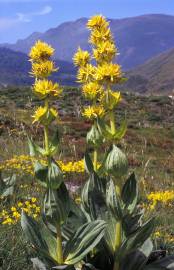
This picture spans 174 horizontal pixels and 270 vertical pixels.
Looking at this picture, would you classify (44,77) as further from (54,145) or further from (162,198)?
(162,198)

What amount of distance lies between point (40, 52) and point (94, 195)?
1199mm

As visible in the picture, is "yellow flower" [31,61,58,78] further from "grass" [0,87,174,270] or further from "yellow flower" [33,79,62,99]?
"grass" [0,87,174,270]

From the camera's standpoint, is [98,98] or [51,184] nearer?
[51,184]

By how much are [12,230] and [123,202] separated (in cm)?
154

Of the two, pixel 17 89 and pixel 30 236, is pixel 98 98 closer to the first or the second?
pixel 30 236

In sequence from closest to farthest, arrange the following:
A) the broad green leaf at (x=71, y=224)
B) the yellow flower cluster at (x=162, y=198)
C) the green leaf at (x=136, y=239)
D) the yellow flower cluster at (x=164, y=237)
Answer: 1. the green leaf at (x=136, y=239)
2. the broad green leaf at (x=71, y=224)
3. the yellow flower cluster at (x=164, y=237)
4. the yellow flower cluster at (x=162, y=198)

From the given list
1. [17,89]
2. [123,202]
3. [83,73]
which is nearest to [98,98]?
[83,73]

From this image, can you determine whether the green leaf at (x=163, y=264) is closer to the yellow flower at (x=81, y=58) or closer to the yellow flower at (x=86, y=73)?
the yellow flower at (x=86, y=73)

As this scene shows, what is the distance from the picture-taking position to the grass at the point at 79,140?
4538 millimetres

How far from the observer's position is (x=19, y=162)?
9.06m

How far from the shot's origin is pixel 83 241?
352 centimetres

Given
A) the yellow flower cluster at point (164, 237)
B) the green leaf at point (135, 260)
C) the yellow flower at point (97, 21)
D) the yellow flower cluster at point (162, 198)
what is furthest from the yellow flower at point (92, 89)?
the yellow flower cluster at point (162, 198)

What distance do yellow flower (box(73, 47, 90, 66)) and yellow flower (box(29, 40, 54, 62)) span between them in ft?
1.30

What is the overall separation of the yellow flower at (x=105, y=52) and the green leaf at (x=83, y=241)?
1136mm
